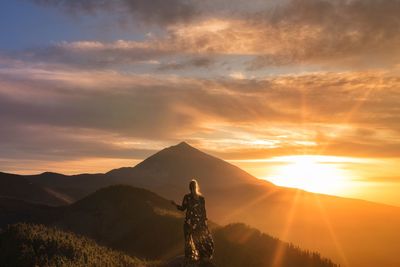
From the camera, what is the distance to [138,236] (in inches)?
1590

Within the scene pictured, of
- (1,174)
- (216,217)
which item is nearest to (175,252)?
(1,174)

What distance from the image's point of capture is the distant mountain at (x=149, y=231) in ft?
102

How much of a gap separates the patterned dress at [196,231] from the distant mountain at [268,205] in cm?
5990

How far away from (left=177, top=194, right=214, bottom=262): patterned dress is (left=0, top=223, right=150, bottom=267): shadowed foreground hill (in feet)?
21.3

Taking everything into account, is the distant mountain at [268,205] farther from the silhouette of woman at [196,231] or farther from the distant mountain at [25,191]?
the silhouette of woman at [196,231]

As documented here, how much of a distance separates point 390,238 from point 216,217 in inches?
1790

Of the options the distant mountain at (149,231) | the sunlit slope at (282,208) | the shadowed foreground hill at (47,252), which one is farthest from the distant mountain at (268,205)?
the shadowed foreground hill at (47,252)

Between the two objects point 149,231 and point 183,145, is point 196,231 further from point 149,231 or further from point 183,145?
point 183,145

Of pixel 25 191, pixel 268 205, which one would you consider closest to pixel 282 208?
pixel 268 205

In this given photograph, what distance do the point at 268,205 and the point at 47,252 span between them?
108940 millimetres

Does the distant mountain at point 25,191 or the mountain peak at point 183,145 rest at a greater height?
the mountain peak at point 183,145

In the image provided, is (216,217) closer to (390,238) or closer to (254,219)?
(254,219)

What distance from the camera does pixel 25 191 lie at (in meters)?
75.1

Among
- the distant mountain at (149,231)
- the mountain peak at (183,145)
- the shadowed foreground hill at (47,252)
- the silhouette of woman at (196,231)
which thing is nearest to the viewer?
the silhouette of woman at (196,231)
